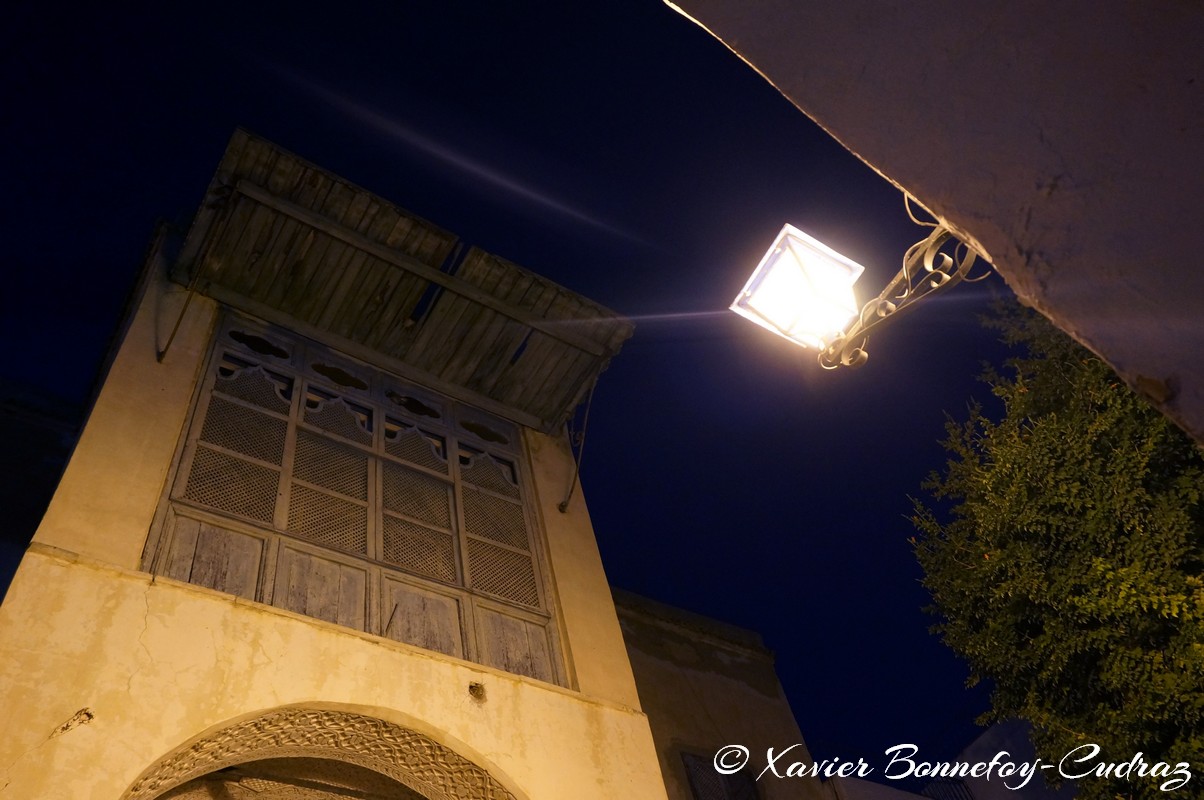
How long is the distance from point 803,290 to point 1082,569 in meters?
3.26

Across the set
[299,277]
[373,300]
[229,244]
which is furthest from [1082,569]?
[229,244]

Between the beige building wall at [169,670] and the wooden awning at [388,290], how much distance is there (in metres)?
1.02

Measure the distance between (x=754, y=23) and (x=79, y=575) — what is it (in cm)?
439

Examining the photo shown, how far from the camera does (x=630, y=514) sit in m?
21.7

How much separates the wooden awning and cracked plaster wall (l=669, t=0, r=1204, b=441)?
6311mm

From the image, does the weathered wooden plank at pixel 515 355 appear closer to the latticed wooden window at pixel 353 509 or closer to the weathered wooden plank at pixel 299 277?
the latticed wooden window at pixel 353 509

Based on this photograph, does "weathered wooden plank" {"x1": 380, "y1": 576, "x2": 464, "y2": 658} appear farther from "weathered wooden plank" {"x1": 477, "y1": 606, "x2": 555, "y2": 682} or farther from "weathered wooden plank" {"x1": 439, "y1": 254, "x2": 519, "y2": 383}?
"weathered wooden plank" {"x1": 439, "y1": 254, "x2": 519, "y2": 383}

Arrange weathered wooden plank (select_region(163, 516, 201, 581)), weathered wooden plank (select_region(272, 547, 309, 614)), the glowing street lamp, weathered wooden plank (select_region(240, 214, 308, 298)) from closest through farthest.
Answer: the glowing street lamp, weathered wooden plank (select_region(163, 516, 201, 581)), weathered wooden plank (select_region(272, 547, 309, 614)), weathered wooden plank (select_region(240, 214, 308, 298))

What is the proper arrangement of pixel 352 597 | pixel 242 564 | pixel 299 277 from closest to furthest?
pixel 242 564, pixel 352 597, pixel 299 277

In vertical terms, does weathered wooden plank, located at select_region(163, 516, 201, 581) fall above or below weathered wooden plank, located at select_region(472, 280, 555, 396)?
below

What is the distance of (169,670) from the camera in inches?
179

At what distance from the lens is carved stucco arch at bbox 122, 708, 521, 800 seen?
448 cm

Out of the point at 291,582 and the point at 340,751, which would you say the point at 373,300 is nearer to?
the point at 291,582

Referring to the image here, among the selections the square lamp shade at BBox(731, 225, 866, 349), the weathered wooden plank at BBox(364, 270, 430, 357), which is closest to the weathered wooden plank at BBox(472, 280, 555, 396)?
the weathered wooden plank at BBox(364, 270, 430, 357)
